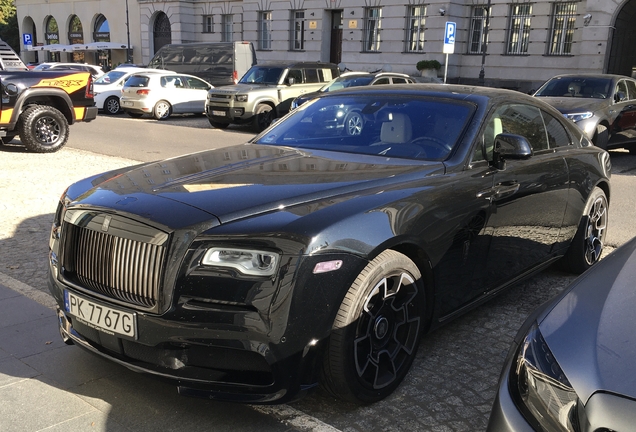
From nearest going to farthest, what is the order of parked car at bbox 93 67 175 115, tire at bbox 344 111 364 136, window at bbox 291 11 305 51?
1. tire at bbox 344 111 364 136
2. parked car at bbox 93 67 175 115
3. window at bbox 291 11 305 51

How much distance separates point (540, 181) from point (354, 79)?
13.9m

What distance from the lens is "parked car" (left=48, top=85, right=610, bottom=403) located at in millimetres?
2869

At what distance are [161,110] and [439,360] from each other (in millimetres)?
18860

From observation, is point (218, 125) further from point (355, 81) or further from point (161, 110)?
point (355, 81)

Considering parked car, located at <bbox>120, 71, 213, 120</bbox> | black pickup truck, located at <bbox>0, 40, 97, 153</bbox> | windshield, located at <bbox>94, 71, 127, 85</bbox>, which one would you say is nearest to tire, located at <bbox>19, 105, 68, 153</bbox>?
black pickup truck, located at <bbox>0, 40, 97, 153</bbox>

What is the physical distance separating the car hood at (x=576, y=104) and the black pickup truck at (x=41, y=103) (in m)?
9.28

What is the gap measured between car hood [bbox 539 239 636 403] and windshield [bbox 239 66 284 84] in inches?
676

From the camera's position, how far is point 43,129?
12492 mm

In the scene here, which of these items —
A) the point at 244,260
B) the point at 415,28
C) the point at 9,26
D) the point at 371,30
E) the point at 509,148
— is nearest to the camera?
the point at 244,260

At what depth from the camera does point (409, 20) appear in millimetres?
33969

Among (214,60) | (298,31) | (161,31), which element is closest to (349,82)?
(214,60)

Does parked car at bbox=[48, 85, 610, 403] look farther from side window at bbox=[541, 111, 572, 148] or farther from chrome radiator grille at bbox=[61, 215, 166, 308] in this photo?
side window at bbox=[541, 111, 572, 148]

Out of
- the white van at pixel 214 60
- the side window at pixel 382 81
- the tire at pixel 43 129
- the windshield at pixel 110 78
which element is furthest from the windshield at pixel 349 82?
the white van at pixel 214 60

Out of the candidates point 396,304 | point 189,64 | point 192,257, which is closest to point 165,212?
point 192,257
